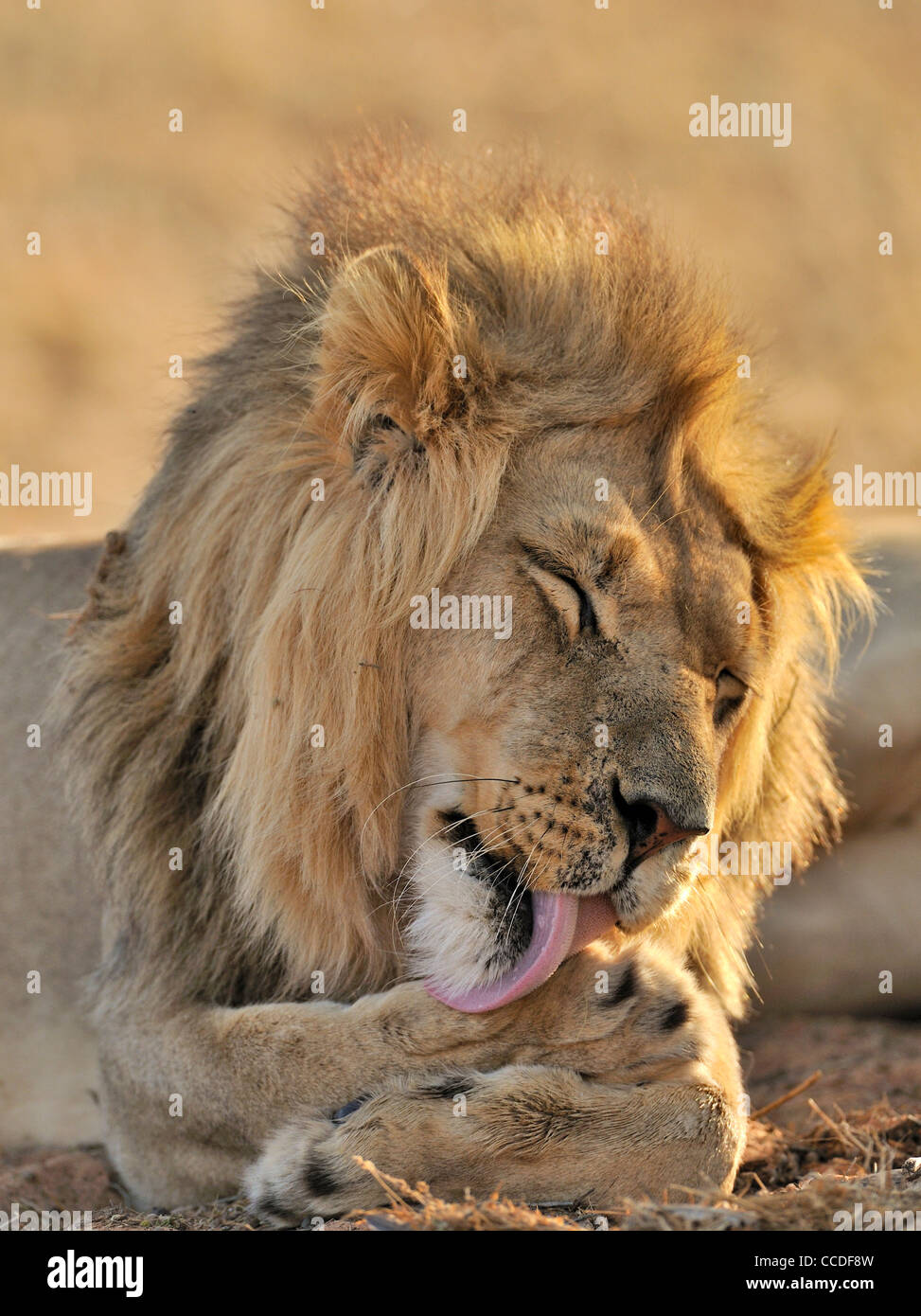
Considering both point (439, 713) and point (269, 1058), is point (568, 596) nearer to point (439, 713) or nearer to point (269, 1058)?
point (439, 713)

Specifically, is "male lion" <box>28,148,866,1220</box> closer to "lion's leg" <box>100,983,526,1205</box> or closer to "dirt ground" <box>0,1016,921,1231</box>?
"lion's leg" <box>100,983,526,1205</box>

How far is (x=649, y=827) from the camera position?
266cm

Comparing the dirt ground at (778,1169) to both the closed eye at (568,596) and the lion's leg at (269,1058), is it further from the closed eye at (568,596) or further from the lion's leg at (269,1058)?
the closed eye at (568,596)

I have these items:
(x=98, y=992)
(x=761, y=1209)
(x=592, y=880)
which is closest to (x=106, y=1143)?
(x=98, y=992)

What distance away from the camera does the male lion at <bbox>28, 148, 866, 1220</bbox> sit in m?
2.71

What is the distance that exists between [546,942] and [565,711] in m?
0.41

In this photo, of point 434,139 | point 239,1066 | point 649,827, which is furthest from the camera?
point 434,139

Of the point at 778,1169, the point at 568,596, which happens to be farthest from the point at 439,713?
the point at 778,1169

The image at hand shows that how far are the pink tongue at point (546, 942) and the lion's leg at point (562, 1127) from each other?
0.11 m

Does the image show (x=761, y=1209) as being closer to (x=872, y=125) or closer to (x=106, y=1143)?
(x=106, y=1143)

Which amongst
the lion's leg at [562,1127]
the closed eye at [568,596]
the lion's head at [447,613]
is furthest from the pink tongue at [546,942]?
the closed eye at [568,596]

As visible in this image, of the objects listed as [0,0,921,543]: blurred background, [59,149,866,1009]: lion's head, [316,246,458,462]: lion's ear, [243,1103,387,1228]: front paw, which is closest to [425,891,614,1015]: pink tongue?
[59,149,866,1009]: lion's head

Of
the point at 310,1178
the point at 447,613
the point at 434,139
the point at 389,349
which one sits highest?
the point at 434,139

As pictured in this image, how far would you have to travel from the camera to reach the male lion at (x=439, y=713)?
2711 millimetres
